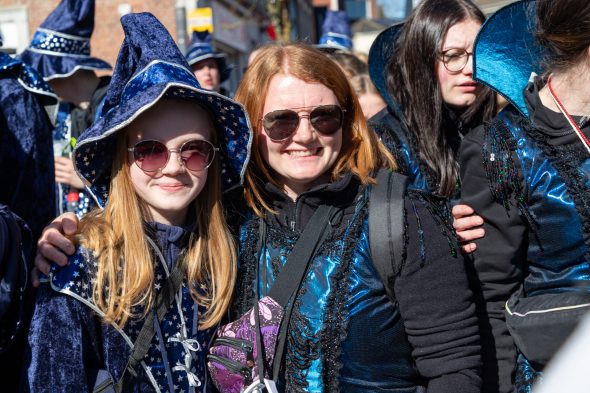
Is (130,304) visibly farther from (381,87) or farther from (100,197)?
(381,87)

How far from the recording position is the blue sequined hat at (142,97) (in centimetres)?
207

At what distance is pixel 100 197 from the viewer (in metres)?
2.28

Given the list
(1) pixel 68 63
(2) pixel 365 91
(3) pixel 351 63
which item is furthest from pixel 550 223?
(1) pixel 68 63

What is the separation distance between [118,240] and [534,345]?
48.4 inches

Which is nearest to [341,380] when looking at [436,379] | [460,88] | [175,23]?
[436,379]

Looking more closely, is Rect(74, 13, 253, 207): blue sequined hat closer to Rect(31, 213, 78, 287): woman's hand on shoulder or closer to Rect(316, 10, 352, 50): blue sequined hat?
Rect(31, 213, 78, 287): woman's hand on shoulder

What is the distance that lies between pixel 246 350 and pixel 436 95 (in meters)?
1.45

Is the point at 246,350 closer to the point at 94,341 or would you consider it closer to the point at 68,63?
the point at 94,341

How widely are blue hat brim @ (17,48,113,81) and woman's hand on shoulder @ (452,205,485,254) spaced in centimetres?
344

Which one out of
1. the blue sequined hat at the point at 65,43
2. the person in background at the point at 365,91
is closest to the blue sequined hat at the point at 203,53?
the blue sequined hat at the point at 65,43

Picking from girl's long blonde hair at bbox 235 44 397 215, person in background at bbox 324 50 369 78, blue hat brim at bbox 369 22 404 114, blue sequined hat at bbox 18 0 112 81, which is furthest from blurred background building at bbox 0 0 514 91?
girl's long blonde hair at bbox 235 44 397 215

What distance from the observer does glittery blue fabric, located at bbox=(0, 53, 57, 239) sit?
2.67 metres

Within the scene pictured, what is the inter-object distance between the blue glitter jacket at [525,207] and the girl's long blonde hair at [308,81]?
32cm

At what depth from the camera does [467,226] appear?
2217 millimetres
